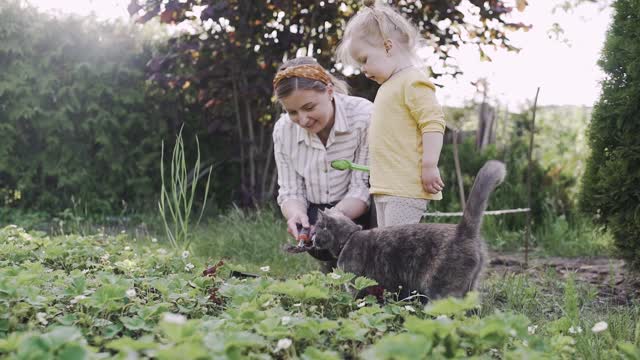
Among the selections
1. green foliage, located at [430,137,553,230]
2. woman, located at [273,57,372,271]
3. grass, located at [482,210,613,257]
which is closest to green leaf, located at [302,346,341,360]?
woman, located at [273,57,372,271]

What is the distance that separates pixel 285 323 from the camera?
2082 millimetres

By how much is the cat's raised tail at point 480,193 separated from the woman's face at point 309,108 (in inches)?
47.1

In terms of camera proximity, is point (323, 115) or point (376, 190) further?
point (323, 115)

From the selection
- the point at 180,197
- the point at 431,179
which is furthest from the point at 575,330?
the point at 180,197

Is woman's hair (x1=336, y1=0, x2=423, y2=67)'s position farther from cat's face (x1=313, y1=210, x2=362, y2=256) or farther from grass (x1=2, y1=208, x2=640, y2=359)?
grass (x1=2, y1=208, x2=640, y2=359)

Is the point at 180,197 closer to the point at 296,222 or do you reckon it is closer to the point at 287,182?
the point at 287,182

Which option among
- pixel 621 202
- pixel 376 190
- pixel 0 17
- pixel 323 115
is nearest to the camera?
pixel 376 190

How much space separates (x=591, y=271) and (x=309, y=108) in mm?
2576

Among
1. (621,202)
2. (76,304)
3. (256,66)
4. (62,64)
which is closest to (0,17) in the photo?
(62,64)

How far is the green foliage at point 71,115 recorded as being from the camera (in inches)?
287

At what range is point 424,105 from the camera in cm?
299

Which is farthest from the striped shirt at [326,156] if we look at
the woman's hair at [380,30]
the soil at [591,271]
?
the soil at [591,271]

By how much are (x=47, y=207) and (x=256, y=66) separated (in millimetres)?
2956

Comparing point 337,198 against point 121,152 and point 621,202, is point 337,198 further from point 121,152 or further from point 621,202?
point 121,152
